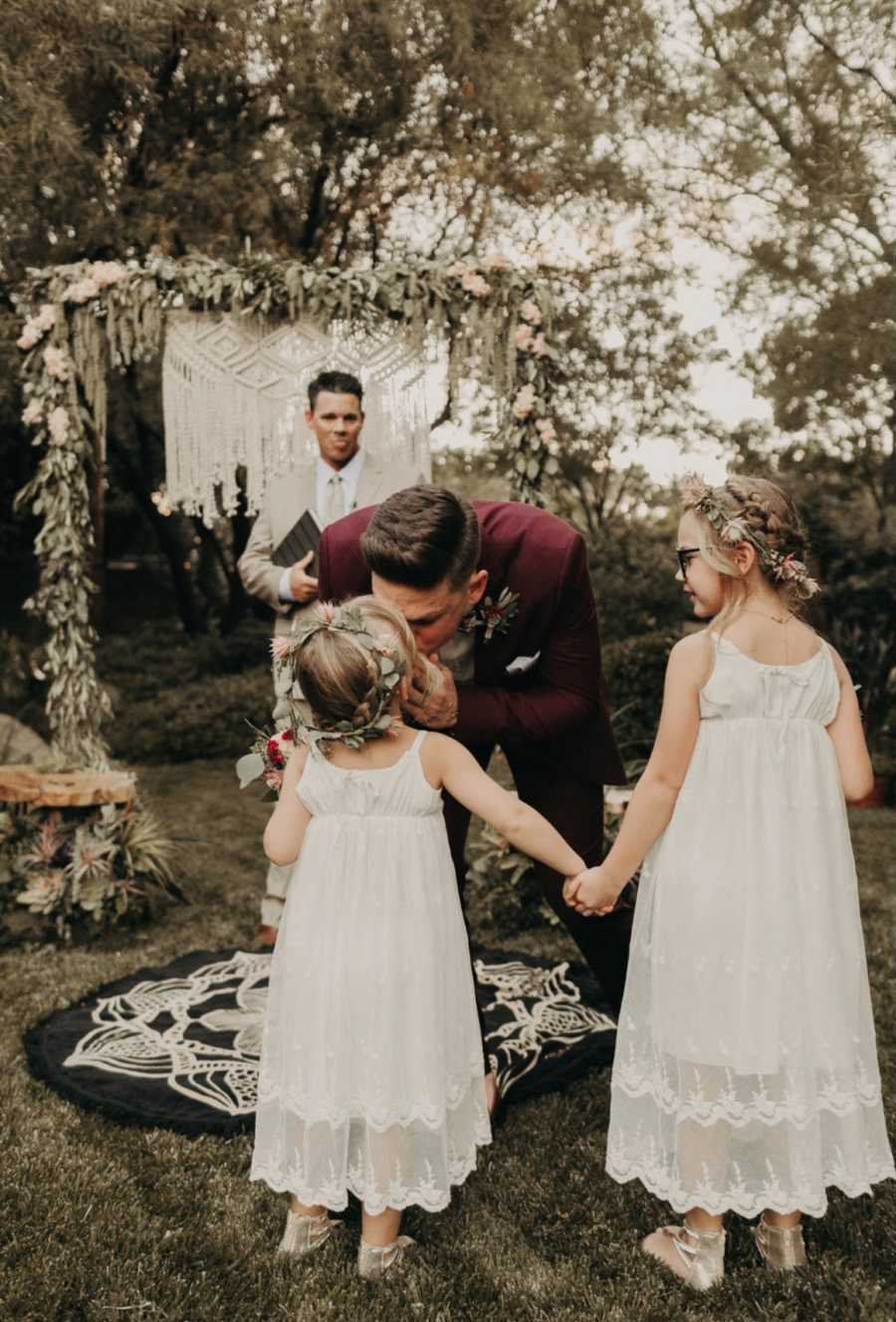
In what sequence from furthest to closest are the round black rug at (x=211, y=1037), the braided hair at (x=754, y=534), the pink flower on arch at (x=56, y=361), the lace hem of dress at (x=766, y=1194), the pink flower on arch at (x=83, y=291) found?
the pink flower on arch at (x=56, y=361)
the pink flower on arch at (x=83, y=291)
the round black rug at (x=211, y=1037)
the braided hair at (x=754, y=534)
the lace hem of dress at (x=766, y=1194)

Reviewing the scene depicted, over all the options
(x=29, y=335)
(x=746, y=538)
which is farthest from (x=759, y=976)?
(x=29, y=335)

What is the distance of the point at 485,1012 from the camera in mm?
4016

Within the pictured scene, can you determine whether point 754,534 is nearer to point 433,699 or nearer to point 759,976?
point 433,699

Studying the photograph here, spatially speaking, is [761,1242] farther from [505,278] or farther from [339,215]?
[339,215]

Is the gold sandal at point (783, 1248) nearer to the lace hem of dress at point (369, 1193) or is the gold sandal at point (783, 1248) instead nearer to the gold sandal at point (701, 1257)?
the gold sandal at point (701, 1257)

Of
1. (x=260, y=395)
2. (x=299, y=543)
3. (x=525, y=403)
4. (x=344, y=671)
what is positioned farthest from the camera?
(x=260, y=395)

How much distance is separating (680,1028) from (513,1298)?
67cm

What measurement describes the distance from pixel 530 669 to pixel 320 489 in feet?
6.45

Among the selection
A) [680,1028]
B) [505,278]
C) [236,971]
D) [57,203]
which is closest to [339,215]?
[57,203]

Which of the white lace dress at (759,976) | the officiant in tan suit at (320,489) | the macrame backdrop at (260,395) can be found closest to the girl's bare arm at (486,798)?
the white lace dress at (759,976)

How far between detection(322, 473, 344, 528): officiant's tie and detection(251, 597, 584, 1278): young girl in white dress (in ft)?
7.66

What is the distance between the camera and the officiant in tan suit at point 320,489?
4555 mm

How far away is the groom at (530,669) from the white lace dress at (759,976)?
590mm

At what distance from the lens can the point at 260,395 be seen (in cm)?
556
